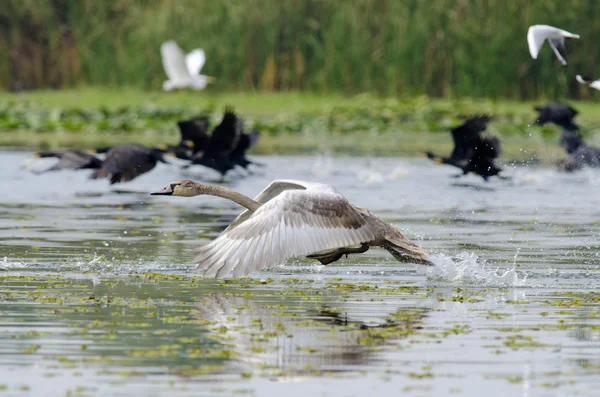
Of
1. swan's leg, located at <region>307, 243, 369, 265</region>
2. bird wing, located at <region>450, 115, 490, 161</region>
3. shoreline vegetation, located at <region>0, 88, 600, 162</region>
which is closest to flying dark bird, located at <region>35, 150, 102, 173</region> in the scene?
bird wing, located at <region>450, 115, 490, 161</region>

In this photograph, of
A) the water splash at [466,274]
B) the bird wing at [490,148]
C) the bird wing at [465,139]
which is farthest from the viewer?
the bird wing at [465,139]

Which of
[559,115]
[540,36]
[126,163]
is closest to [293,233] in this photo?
[540,36]

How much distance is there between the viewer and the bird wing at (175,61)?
25.6 metres

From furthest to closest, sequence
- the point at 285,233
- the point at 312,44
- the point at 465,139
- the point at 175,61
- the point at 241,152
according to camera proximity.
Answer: the point at 312,44, the point at 175,61, the point at 241,152, the point at 465,139, the point at 285,233

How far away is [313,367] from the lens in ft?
22.6

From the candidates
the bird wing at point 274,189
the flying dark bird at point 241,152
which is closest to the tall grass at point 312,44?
the flying dark bird at point 241,152

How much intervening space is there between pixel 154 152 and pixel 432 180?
401 cm

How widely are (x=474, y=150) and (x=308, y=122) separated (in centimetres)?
960

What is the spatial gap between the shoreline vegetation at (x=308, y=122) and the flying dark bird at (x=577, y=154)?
3.17 metres

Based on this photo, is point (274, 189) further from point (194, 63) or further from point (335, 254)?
point (194, 63)

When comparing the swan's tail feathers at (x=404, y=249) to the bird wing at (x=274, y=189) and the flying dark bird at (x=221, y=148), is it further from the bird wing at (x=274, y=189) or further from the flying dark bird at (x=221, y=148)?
the flying dark bird at (x=221, y=148)

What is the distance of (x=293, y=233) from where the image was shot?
9.18 m

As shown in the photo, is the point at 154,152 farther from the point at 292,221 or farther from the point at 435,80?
the point at 435,80

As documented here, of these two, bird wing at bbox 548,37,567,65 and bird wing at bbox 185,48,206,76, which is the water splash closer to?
bird wing at bbox 548,37,567,65
